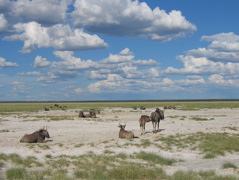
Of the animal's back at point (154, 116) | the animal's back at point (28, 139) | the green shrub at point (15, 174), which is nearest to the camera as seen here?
the green shrub at point (15, 174)

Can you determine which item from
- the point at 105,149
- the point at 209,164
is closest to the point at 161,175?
the point at 209,164

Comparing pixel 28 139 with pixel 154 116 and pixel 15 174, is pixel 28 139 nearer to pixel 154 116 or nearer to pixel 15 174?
pixel 15 174

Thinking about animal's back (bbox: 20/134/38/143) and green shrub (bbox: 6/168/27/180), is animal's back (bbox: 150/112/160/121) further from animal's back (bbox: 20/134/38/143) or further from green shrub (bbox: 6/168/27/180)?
green shrub (bbox: 6/168/27/180)

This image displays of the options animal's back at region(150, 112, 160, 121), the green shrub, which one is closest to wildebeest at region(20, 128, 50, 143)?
animal's back at region(150, 112, 160, 121)

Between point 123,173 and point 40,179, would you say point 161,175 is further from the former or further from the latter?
point 40,179

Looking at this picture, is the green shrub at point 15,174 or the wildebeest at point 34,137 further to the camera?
the wildebeest at point 34,137

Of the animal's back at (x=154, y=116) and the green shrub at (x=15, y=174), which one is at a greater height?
the animal's back at (x=154, y=116)

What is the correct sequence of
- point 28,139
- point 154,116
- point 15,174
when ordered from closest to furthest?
point 15,174 → point 28,139 → point 154,116

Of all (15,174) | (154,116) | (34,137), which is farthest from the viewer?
(154,116)

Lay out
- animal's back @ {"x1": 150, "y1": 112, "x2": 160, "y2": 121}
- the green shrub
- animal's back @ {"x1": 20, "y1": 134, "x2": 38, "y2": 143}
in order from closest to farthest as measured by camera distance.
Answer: the green shrub
animal's back @ {"x1": 20, "y1": 134, "x2": 38, "y2": 143}
animal's back @ {"x1": 150, "y1": 112, "x2": 160, "y2": 121}

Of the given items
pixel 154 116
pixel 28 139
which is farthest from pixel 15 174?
pixel 154 116

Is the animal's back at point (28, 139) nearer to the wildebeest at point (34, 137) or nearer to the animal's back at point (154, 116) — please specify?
the wildebeest at point (34, 137)

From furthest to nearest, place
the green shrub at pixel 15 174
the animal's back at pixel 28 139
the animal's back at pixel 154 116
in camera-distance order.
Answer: the animal's back at pixel 154 116 < the animal's back at pixel 28 139 < the green shrub at pixel 15 174

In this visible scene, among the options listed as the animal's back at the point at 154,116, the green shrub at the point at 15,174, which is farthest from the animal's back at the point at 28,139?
the animal's back at the point at 154,116
